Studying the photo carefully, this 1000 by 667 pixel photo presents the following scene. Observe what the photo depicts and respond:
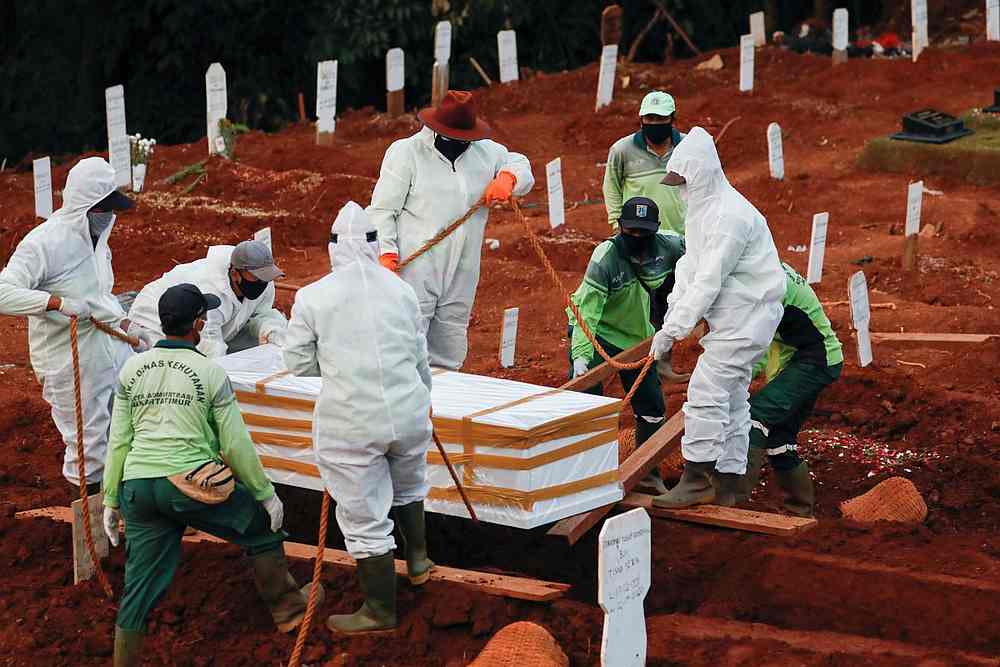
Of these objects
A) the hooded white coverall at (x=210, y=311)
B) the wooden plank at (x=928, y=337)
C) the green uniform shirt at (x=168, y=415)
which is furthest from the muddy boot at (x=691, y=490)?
the wooden plank at (x=928, y=337)

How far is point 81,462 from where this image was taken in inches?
286

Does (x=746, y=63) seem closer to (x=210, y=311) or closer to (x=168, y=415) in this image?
(x=210, y=311)

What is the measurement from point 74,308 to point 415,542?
2.28 meters

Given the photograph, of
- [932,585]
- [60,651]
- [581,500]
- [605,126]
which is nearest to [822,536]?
[932,585]

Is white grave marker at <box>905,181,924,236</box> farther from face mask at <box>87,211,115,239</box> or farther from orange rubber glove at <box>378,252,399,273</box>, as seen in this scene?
face mask at <box>87,211,115,239</box>

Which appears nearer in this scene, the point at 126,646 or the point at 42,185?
the point at 126,646

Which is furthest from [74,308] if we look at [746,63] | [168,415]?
[746,63]

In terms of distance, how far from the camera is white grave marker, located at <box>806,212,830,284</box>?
11523 millimetres

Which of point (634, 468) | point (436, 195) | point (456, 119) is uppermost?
point (456, 119)

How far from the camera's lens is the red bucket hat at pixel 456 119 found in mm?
7996

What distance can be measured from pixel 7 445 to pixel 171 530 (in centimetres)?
366

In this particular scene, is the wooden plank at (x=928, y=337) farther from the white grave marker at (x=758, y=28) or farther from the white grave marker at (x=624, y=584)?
the white grave marker at (x=758, y=28)

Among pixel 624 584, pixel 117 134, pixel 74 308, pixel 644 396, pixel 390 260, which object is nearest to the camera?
pixel 624 584

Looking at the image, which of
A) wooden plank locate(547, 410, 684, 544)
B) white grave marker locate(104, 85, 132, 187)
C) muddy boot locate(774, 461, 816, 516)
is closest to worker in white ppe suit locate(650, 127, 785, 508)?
wooden plank locate(547, 410, 684, 544)
